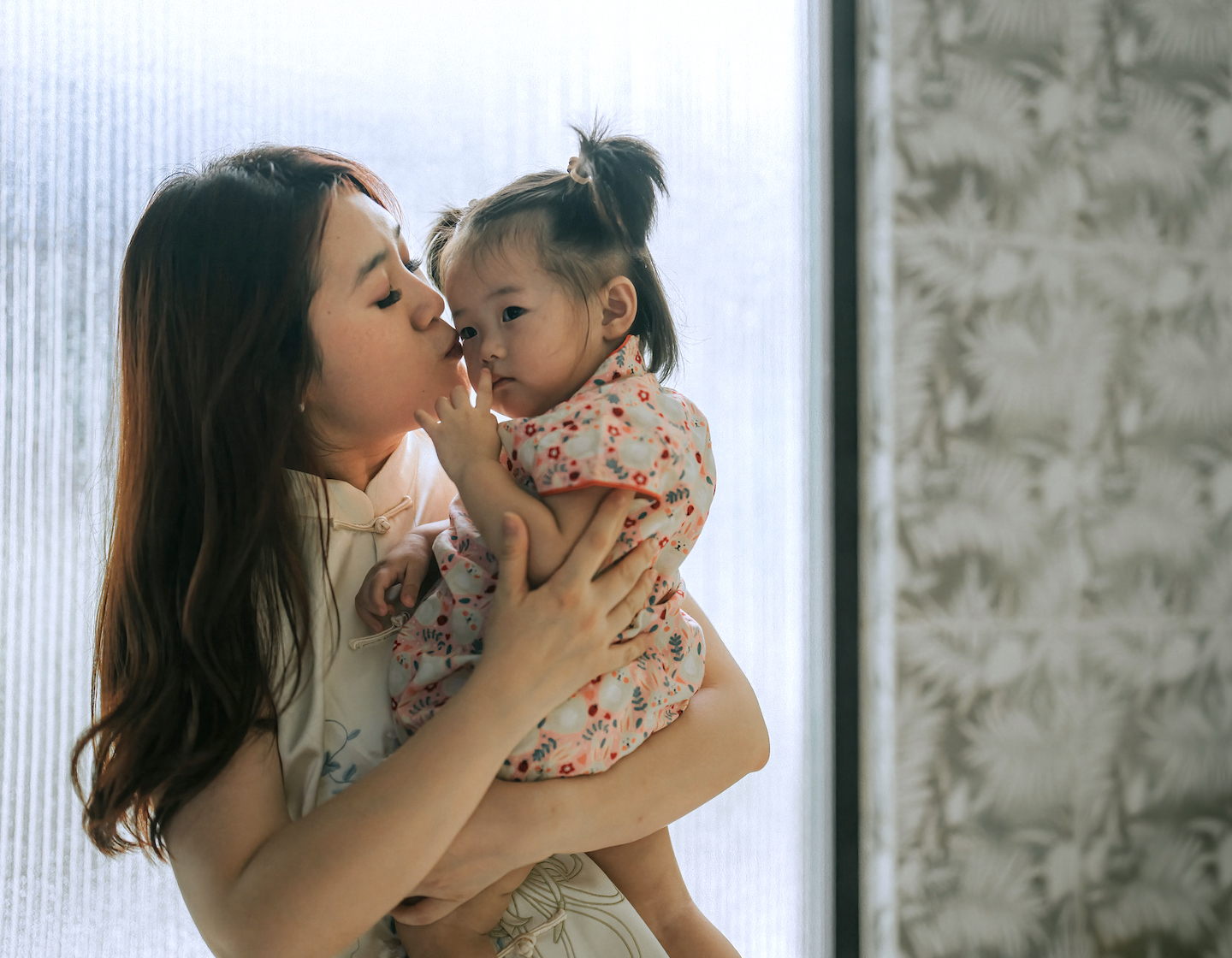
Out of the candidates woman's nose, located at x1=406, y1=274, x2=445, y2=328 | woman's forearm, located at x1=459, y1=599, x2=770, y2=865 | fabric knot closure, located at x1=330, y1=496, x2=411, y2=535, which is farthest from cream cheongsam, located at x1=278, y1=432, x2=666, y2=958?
woman's nose, located at x1=406, y1=274, x2=445, y2=328

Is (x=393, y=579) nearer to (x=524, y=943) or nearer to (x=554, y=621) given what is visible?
(x=554, y=621)

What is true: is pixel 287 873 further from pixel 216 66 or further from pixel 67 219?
pixel 216 66

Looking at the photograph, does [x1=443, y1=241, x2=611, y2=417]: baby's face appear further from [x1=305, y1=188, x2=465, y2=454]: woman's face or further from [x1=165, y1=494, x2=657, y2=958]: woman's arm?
[x1=165, y1=494, x2=657, y2=958]: woman's arm

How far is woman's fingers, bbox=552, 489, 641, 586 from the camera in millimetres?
898

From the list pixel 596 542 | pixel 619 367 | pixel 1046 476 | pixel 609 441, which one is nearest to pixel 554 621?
pixel 596 542

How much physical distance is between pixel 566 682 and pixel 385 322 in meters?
0.49

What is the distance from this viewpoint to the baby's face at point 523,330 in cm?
104

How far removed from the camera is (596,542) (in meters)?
0.90

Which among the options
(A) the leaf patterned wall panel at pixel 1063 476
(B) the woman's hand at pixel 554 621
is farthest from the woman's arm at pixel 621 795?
(A) the leaf patterned wall panel at pixel 1063 476

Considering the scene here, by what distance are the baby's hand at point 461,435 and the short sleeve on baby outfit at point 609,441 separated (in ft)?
0.07

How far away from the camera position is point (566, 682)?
896mm

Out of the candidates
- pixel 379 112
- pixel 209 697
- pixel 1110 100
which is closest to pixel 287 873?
pixel 209 697

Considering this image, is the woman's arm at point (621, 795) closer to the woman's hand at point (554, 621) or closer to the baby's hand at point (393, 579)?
the woman's hand at point (554, 621)

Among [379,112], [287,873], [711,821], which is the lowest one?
[711,821]
